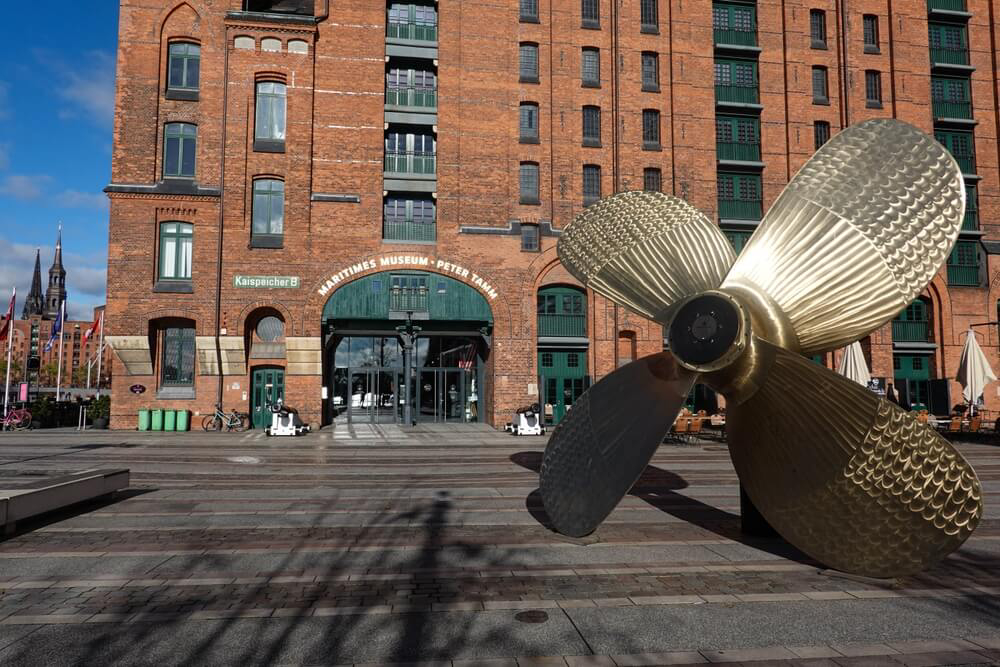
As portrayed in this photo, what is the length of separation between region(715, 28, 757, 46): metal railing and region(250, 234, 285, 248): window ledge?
2209cm

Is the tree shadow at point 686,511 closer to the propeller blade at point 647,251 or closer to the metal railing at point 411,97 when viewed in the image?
the propeller blade at point 647,251

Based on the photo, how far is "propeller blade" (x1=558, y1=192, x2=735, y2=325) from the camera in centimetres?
673

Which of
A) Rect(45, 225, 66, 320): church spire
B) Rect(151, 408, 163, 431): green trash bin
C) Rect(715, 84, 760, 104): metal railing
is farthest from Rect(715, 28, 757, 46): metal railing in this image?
Rect(45, 225, 66, 320): church spire

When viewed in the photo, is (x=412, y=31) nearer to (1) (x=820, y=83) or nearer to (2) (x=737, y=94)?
(2) (x=737, y=94)

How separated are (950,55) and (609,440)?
1407 inches

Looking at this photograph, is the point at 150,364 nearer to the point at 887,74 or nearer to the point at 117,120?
the point at 117,120

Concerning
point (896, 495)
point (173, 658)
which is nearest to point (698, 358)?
point (896, 495)

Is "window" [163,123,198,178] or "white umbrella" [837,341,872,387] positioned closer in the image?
"white umbrella" [837,341,872,387]

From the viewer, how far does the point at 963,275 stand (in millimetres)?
29625

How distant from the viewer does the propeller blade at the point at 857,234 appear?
5531mm

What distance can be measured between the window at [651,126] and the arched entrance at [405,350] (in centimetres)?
1083

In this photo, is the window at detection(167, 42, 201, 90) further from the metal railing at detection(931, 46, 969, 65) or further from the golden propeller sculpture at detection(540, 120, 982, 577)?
the metal railing at detection(931, 46, 969, 65)

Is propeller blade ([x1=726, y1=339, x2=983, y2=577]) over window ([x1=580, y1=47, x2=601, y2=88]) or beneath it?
beneath

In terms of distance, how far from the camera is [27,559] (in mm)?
6875
